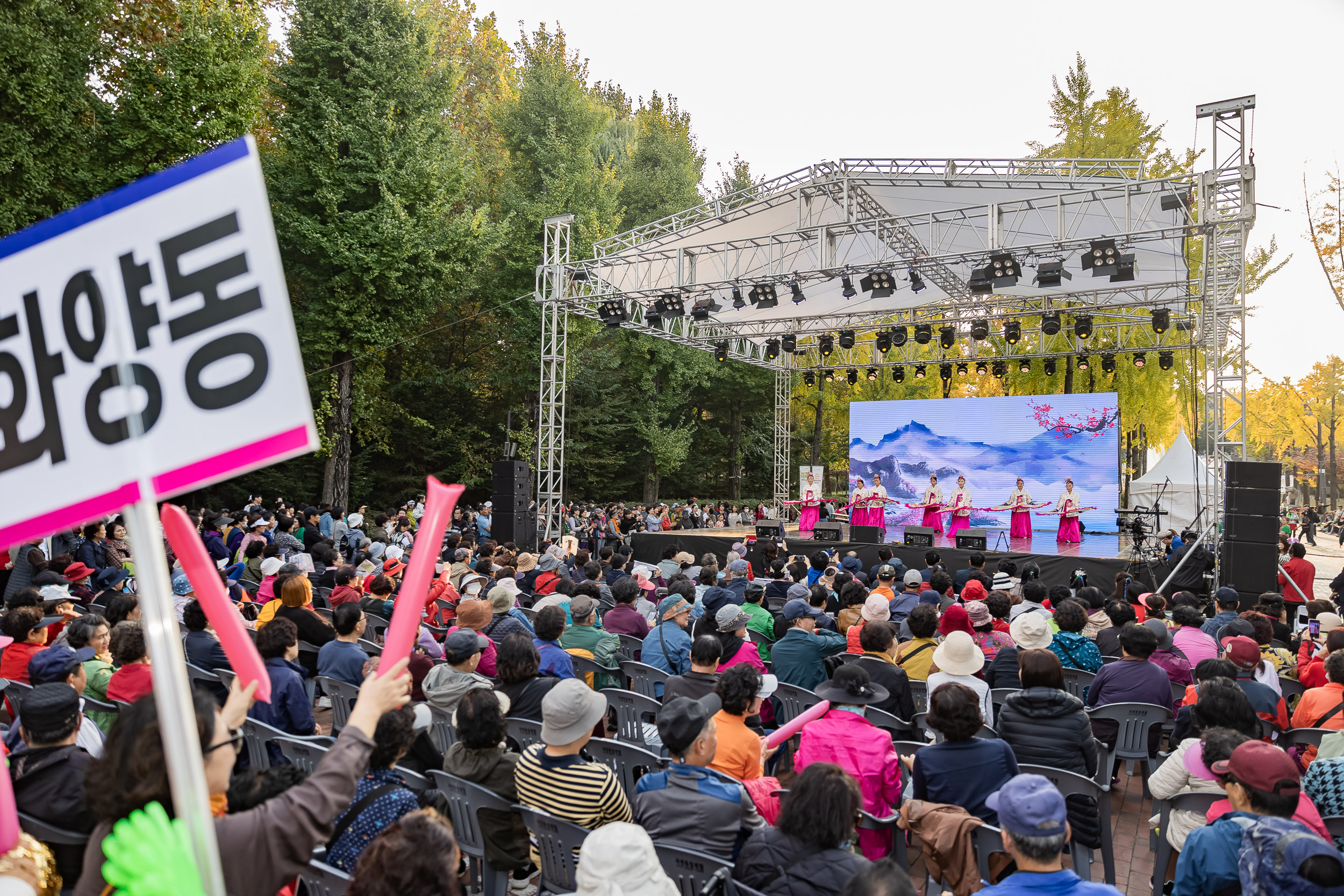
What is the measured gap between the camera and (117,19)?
58.5 feet

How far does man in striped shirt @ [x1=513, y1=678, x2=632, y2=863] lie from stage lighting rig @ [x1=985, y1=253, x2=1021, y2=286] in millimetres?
11352

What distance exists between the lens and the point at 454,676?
455 centimetres

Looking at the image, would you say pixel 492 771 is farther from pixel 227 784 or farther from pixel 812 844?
pixel 227 784

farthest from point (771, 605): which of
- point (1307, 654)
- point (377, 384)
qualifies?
point (377, 384)

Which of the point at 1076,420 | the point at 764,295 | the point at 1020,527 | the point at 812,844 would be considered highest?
the point at 764,295

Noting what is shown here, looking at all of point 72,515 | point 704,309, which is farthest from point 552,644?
point 704,309

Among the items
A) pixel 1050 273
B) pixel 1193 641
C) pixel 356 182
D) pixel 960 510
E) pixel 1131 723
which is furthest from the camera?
pixel 960 510

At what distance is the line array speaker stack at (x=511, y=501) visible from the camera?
50.5 ft

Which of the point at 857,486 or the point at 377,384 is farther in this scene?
the point at 377,384

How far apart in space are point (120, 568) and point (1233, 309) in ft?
48.0

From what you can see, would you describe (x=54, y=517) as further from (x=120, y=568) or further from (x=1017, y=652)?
(x=120, y=568)

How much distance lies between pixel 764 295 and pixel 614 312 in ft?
10.6

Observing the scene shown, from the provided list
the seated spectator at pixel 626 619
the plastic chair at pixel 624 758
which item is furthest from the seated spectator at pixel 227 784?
the seated spectator at pixel 626 619

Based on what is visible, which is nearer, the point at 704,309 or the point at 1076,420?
the point at 704,309
